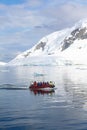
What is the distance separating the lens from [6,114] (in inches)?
1754

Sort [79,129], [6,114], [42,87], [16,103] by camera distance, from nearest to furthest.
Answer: [79,129], [6,114], [16,103], [42,87]

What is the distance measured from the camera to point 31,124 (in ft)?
129

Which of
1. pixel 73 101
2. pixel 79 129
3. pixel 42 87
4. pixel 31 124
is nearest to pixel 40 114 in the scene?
pixel 31 124

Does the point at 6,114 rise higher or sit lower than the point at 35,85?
lower

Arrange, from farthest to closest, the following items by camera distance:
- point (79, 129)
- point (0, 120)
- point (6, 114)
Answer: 1. point (6, 114)
2. point (0, 120)
3. point (79, 129)

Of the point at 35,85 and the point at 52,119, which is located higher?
the point at 35,85

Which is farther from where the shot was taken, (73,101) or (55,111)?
(73,101)

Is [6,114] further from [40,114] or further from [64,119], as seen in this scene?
[64,119]

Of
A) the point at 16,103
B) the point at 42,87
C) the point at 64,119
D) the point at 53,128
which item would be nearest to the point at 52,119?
the point at 64,119

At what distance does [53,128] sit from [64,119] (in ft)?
14.4

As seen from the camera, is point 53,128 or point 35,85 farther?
point 35,85

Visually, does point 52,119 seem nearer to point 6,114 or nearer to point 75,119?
point 75,119

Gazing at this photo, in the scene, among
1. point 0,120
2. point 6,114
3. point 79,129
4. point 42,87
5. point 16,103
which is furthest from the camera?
point 42,87

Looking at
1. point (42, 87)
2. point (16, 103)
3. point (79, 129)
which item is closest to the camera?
point (79, 129)
